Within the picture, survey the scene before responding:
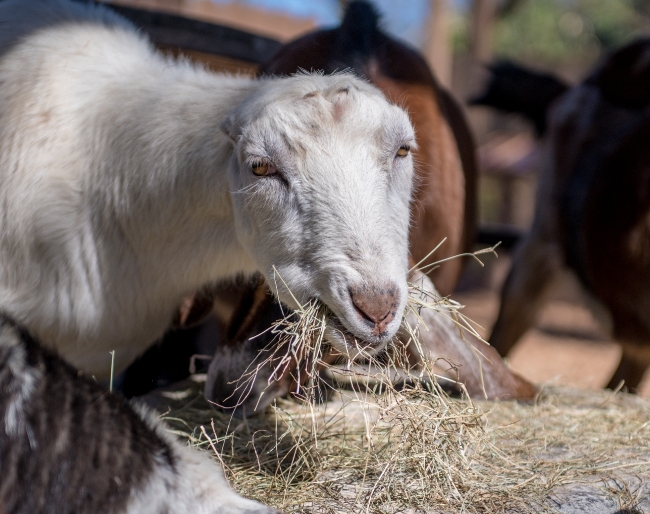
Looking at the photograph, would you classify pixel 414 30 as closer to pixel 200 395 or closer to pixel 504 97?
pixel 504 97

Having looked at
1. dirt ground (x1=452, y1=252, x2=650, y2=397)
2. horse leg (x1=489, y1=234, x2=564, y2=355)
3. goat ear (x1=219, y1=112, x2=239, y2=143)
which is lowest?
dirt ground (x1=452, y1=252, x2=650, y2=397)

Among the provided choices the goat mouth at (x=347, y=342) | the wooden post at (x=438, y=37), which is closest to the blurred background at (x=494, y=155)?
the wooden post at (x=438, y=37)

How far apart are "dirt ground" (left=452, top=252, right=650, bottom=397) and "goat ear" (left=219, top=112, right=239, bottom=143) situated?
352cm

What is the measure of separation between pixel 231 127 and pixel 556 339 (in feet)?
28.2

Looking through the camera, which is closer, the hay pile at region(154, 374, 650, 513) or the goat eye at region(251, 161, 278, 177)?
the hay pile at region(154, 374, 650, 513)

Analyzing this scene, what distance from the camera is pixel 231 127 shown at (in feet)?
9.50

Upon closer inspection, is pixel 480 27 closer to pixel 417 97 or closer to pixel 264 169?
pixel 417 97

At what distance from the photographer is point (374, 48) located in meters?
4.12

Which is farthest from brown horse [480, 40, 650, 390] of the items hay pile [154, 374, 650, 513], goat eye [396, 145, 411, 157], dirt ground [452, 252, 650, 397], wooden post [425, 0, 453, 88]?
goat eye [396, 145, 411, 157]

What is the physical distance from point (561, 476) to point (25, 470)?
66.4 inches

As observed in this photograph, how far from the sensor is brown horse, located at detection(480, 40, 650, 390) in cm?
512

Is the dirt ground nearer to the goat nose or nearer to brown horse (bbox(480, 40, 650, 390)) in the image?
brown horse (bbox(480, 40, 650, 390))

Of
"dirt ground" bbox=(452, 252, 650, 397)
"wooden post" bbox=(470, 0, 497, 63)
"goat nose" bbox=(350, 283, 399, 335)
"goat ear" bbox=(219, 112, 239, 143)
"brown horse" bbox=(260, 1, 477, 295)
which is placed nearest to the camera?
"goat nose" bbox=(350, 283, 399, 335)

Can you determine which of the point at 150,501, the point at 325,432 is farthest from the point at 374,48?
the point at 150,501
